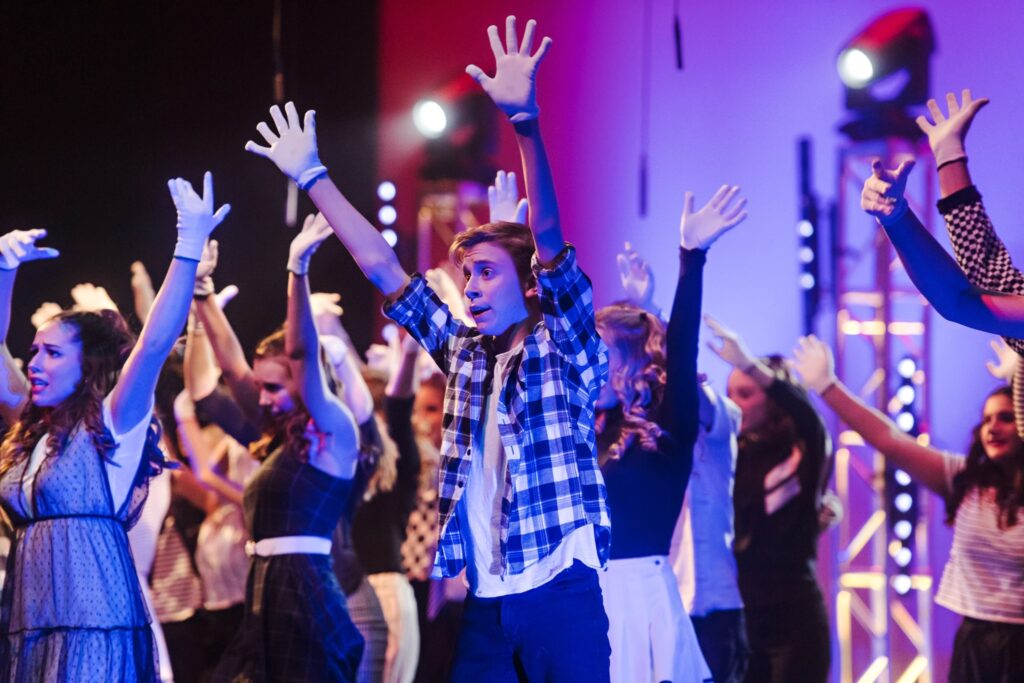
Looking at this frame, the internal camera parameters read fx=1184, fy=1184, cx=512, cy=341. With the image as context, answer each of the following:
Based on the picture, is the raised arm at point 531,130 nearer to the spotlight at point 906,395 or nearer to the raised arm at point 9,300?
the raised arm at point 9,300

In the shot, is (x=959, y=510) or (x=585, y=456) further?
(x=959, y=510)

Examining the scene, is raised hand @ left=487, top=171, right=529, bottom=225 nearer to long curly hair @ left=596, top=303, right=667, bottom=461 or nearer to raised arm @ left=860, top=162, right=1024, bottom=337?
long curly hair @ left=596, top=303, right=667, bottom=461

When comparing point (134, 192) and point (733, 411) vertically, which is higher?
point (134, 192)

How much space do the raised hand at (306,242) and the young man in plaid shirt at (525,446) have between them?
108 centimetres

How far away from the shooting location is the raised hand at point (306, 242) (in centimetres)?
379

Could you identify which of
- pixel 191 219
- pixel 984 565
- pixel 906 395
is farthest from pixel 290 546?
pixel 906 395

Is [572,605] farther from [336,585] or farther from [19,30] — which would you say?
[19,30]

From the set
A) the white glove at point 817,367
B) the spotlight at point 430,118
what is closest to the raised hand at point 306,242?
the white glove at point 817,367

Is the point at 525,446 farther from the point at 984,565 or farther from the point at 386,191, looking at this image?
the point at 386,191

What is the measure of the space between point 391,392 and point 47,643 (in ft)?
6.21

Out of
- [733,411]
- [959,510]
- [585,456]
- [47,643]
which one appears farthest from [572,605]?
[959,510]

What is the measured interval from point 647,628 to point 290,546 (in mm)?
1353

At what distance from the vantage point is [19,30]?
19.5 feet

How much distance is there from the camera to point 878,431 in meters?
4.52
